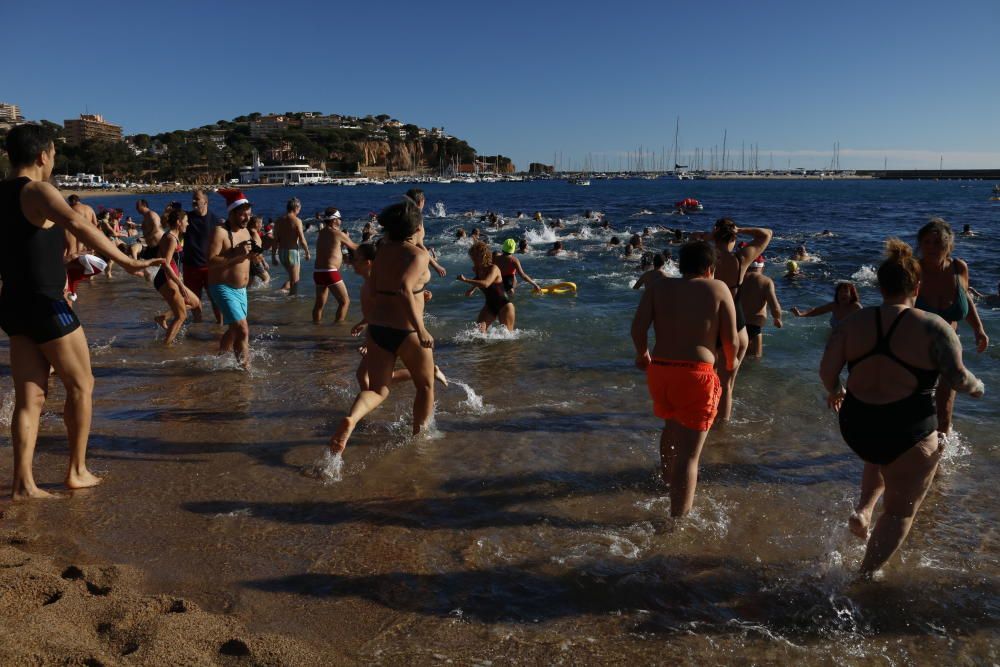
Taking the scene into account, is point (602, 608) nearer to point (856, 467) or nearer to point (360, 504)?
point (360, 504)

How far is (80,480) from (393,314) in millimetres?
2281

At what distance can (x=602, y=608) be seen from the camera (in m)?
3.45

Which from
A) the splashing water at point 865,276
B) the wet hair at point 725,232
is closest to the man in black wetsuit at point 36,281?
the wet hair at point 725,232

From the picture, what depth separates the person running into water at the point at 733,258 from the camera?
239 inches

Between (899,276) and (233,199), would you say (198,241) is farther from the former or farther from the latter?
(899,276)

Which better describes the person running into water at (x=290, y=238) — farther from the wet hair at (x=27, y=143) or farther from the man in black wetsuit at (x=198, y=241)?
the wet hair at (x=27, y=143)

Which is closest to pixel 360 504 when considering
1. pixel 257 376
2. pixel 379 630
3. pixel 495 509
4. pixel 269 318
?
pixel 495 509

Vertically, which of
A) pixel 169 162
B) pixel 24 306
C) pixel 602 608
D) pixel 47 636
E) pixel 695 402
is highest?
pixel 169 162

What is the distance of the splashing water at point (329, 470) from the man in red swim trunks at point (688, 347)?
224cm

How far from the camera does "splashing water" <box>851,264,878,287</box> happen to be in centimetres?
1708

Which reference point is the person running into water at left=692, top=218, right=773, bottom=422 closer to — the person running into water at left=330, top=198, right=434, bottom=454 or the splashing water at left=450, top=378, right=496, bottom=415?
the splashing water at left=450, top=378, right=496, bottom=415

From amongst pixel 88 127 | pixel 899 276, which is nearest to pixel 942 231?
pixel 899 276

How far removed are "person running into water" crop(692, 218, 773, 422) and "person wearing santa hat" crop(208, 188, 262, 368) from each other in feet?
14.9

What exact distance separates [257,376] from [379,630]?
5004 mm
